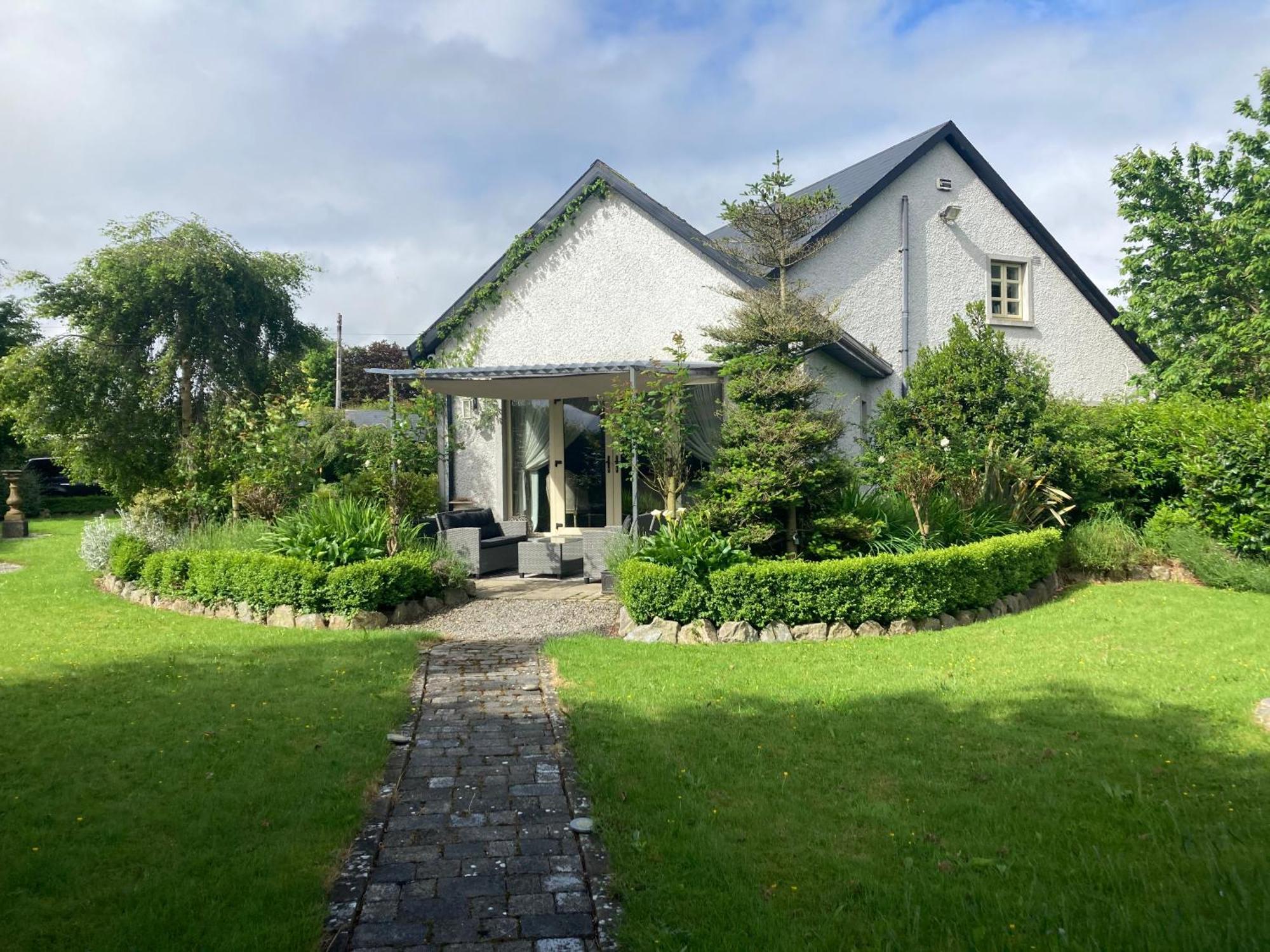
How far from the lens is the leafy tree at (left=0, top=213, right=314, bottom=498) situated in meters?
17.5

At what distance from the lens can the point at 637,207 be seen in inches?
606

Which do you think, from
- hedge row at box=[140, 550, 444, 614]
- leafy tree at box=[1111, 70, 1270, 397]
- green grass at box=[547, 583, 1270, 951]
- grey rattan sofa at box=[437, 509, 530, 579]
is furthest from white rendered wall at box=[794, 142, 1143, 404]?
green grass at box=[547, 583, 1270, 951]

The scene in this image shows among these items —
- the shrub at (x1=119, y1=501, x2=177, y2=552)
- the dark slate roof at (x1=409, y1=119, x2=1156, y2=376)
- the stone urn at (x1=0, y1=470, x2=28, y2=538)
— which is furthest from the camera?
the stone urn at (x1=0, y1=470, x2=28, y2=538)

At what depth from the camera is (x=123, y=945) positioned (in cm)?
310

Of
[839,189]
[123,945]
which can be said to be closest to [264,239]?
[839,189]

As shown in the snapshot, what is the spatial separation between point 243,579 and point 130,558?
3.29 m

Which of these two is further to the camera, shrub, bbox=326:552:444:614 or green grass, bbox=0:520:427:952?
shrub, bbox=326:552:444:614

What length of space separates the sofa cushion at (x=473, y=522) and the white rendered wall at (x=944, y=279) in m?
6.84

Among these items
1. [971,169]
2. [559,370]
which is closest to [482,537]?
[559,370]

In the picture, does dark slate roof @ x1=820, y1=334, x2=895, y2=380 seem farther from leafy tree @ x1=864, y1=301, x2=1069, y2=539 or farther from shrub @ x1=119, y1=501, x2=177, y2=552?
shrub @ x1=119, y1=501, x2=177, y2=552

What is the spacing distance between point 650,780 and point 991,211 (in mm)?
15988

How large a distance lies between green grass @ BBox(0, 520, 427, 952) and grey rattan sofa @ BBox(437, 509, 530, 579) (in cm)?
354

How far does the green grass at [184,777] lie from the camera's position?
10.9ft

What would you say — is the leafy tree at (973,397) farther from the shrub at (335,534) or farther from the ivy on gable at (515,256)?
the shrub at (335,534)
